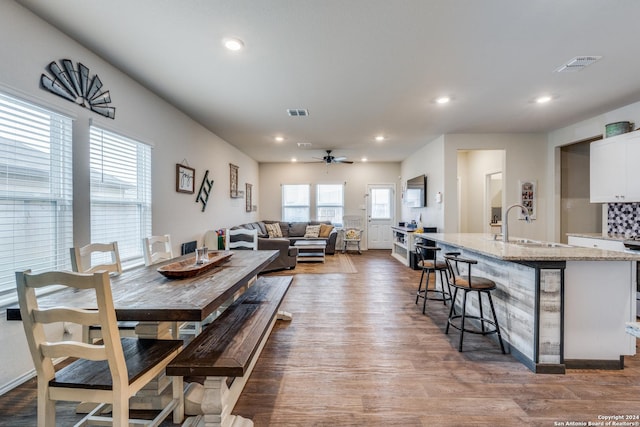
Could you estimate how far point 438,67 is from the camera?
2.70 metres

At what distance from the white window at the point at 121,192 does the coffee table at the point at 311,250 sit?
3.66m

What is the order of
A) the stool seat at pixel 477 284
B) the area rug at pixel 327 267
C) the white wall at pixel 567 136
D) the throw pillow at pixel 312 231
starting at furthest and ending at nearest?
the throw pillow at pixel 312 231
the area rug at pixel 327 267
the white wall at pixel 567 136
the stool seat at pixel 477 284

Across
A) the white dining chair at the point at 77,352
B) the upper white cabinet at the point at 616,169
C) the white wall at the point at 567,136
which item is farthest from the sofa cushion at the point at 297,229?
the white dining chair at the point at 77,352

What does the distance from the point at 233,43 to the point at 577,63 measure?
10.4 ft

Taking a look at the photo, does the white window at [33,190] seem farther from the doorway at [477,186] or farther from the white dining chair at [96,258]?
the doorway at [477,186]

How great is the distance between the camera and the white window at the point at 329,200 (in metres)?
8.39

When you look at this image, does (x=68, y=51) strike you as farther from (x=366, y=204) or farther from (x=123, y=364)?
(x=366, y=204)

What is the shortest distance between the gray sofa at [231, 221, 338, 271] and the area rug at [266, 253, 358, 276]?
0.18 m

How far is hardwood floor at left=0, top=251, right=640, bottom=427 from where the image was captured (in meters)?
1.67

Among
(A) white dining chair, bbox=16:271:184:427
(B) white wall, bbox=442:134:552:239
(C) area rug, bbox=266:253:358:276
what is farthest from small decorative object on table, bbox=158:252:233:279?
(B) white wall, bbox=442:134:552:239

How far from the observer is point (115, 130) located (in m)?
2.71

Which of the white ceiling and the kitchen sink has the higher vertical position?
the white ceiling

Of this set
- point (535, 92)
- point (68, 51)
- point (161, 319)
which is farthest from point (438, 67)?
point (68, 51)

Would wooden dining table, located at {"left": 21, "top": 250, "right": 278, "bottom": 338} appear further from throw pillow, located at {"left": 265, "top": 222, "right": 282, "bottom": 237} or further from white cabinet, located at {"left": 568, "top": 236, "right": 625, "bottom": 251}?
throw pillow, located at {"left": 265, "top": 222, "right": 282, "bottom": 237}
